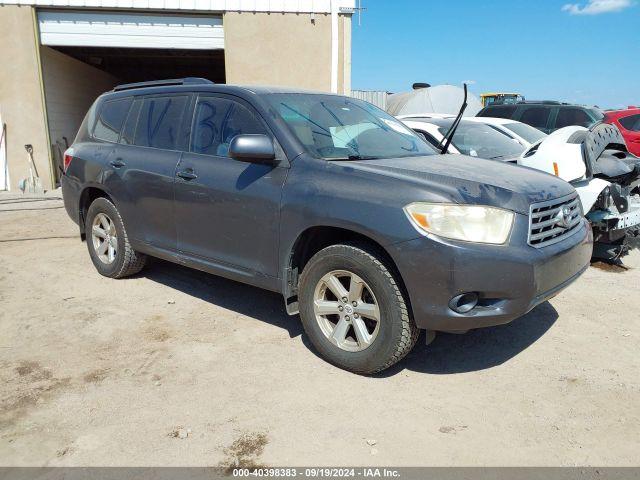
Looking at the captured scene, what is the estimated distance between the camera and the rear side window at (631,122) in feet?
36.0

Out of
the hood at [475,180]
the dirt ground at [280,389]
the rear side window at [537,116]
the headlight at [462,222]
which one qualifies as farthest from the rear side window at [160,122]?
the rear side window at [537,116]

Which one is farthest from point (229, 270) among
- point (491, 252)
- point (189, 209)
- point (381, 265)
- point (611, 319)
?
point (611, 319)

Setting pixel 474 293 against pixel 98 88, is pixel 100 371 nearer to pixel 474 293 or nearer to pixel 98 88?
pixel 474 293

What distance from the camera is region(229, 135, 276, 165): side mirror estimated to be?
3.45 m

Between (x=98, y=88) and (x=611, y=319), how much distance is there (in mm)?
17820

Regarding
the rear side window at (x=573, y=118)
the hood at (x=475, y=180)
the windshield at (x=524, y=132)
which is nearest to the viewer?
the hood at (x=475, y=180)

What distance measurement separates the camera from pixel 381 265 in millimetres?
3100

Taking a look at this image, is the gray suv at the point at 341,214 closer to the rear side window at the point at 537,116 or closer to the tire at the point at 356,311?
the tire at the point at 356,311

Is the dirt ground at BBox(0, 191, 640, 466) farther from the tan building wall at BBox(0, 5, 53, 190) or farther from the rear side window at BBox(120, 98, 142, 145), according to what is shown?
the tan building wall at BBox(0, 5, 53, 190)

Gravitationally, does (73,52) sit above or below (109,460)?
above

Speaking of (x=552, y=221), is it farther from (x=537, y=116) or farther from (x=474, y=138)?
(x=537, y=116)

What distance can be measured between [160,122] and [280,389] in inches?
104

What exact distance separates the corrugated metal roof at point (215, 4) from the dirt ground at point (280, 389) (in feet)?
27.8

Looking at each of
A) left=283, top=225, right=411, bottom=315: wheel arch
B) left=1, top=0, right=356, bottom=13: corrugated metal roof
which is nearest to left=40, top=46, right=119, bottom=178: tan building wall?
left=1, top=0, right=356, bottom=13: corrugated metal roof
